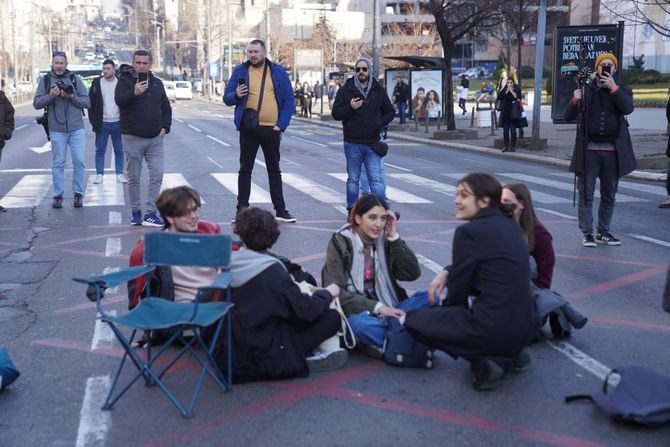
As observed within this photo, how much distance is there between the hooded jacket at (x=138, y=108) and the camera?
34.8ft

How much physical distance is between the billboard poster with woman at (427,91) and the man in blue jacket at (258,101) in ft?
77.2

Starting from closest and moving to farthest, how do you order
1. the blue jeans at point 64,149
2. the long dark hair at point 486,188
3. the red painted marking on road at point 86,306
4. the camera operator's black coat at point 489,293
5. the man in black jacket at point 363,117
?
the camera operator's black coat at point 489,293, the long dark hair at point 486,188, the red painted marking on road at point 86,306, the man in black jacket at point 363,117, the blue jeans at point 64,149

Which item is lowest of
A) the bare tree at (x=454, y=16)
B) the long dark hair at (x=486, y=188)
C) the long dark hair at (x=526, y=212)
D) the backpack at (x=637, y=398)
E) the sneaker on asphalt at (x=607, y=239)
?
the sneaker on asphalt at (x=607, y=239)

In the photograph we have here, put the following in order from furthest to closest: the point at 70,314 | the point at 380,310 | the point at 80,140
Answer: the point at 80,140, the point at 70,314, the point at 380,310

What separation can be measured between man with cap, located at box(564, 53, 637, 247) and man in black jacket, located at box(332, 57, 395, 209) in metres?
2.32

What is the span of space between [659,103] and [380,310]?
4087 cm

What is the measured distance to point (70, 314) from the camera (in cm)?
709

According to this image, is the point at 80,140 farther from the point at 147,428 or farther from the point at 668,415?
the point at 668,415

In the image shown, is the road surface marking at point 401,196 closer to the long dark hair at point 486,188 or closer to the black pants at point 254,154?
the black pants at point 254,154

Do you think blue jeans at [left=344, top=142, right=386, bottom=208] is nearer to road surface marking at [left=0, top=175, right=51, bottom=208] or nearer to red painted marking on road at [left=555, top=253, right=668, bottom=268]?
red painted marking on road at [left=555, top=253, right=668, bottom=268]

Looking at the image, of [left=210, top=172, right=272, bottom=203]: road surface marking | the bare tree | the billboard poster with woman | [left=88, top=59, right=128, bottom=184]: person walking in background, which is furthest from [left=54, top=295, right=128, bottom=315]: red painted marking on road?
the billboard poster with woman

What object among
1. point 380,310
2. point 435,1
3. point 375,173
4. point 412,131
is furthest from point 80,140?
point 412,131

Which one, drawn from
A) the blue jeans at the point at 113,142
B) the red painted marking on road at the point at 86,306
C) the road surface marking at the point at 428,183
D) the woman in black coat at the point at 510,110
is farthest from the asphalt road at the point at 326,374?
the woman in black coat at the point at 510,110

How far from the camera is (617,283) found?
8094 mm
